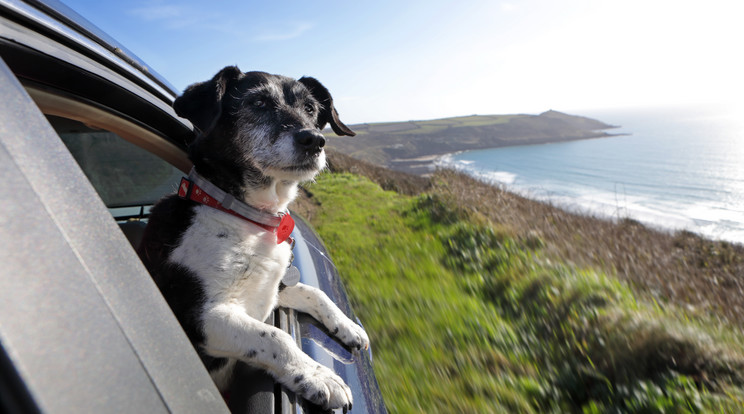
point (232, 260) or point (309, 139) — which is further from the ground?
point (309, 139)

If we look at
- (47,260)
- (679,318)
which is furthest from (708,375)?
(47,260)

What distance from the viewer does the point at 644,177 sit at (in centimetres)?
5072

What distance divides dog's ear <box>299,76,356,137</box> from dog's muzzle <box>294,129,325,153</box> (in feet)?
2.69

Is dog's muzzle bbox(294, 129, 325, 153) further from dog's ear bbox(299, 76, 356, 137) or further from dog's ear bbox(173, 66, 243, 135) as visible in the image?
dog's ear bbox(299, 76, 356, 137)

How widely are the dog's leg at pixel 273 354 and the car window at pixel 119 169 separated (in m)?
1.99

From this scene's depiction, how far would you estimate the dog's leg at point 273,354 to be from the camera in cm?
158

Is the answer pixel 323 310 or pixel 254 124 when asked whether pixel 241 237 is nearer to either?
pixel 323 310

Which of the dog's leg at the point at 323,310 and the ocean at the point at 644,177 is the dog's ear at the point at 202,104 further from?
the ocean at the point at 644,177

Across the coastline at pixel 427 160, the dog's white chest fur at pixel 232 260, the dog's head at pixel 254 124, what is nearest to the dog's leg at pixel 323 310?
the dog's white chest fur at pixel 232 260

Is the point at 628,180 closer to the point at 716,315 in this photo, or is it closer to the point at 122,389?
the point at 716,315

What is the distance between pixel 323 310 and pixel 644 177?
6131cm

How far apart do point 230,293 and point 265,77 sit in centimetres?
183

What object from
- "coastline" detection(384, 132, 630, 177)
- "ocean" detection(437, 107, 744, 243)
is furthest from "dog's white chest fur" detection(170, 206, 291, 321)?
"coastline" detection(384, 132, 630, 177)

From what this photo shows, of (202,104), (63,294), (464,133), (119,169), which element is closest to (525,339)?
(202,104)
